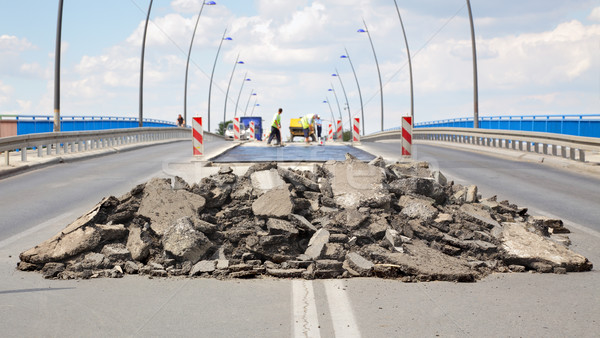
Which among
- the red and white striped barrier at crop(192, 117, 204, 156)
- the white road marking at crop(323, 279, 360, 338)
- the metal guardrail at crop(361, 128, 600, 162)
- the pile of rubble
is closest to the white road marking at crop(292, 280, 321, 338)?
the white road marking at crop(323, 279, 360, 338)

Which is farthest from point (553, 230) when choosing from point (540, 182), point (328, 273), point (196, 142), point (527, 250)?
point (196, 142)

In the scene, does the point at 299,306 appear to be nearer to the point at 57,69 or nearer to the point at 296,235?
the point at 296,235

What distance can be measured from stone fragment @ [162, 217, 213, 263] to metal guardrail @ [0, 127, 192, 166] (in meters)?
12.7

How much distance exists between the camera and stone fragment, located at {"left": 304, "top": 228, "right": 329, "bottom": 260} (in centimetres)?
730

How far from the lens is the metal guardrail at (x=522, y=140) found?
20281mm

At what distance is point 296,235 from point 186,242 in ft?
4.43

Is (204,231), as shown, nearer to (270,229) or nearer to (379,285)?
(270,229)

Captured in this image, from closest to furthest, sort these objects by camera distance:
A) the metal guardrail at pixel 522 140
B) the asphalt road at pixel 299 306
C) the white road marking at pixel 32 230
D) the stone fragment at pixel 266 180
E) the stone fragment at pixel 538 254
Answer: the asphalt road at pixel 299 306, the stone fragment at pixel 538 254, the white road marking at pixel 32 230, the stone fragment at pixel 266 180, the metal guardrail at pixel 522 140

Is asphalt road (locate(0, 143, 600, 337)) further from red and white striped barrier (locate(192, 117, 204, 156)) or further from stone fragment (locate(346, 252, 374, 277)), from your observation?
red and white striped barrier (locate(192, 117, 204, 156))

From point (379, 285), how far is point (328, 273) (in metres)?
0.62

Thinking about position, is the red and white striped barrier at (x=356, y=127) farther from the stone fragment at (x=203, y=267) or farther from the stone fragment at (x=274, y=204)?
the stone fragment at (x=203, y=267)

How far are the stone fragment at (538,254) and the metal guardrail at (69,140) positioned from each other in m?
15.4

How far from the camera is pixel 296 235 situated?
A: 7695mm

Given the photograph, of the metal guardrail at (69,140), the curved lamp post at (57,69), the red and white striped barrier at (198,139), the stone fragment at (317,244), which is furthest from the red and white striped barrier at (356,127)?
the stone fragment at (317,244)
